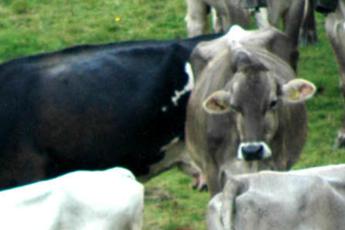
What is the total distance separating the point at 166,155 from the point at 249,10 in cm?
383

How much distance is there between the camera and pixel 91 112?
11.6 metres

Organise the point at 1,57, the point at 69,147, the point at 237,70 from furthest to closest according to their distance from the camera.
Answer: the point at 1,57 < the point at 69,147 < the point at 237,70

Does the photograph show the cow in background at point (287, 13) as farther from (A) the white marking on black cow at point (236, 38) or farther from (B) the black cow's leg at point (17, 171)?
(B) the black cow's leg at point (17, 171)

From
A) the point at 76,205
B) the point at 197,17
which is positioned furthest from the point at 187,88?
the point at 197,17

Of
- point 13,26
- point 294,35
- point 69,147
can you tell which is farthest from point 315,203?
point 13,26

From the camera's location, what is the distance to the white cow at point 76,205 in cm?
815

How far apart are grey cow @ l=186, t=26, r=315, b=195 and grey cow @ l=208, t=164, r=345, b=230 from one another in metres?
3.05

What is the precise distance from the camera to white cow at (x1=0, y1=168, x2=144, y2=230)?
26.7 ft

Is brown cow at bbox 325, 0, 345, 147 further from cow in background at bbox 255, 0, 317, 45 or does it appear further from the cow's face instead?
→ the cow's face

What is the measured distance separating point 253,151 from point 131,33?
25.0 feet

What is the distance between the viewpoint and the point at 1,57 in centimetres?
1712

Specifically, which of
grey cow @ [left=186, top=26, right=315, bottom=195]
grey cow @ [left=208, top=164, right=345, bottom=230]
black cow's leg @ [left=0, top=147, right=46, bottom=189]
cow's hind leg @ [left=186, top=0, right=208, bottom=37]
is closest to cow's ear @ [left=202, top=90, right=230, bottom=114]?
grey cow @ [left=186, top=26, right=315, bottom=195]

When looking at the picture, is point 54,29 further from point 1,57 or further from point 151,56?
point 151,56

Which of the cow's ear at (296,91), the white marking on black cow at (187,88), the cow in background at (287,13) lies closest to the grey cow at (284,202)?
the cow's ear at (296,91)
